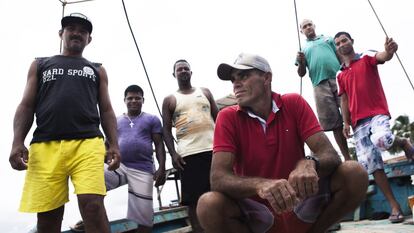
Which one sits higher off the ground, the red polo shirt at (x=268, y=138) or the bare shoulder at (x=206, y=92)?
the bare shoulder at (x=206, y=92)

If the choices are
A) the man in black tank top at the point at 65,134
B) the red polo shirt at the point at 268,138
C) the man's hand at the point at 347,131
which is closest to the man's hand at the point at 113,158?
the man in black tank top at the point at 65,134

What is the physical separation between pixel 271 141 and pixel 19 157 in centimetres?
162

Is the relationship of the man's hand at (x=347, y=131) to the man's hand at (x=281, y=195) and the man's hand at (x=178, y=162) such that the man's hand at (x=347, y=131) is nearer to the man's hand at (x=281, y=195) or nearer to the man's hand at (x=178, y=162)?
the man's hand at (x=178, y=162)

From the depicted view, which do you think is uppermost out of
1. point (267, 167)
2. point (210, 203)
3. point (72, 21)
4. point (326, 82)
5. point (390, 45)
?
point (72, 21)

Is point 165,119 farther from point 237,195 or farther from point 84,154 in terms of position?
point 237,195

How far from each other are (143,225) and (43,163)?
1.37m

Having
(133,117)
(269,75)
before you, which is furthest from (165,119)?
(269,75)

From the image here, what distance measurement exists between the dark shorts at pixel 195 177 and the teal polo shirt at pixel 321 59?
174 cm

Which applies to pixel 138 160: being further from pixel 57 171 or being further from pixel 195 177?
pixel 57 171

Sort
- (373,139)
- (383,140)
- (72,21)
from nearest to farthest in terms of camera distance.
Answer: (72,21) → (383,140) → (373,139)

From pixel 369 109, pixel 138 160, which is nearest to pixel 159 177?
pixel 138 160

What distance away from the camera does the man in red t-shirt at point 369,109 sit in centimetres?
333

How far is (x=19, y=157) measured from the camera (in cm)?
245

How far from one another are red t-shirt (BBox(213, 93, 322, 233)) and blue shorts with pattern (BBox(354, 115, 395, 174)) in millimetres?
1438
